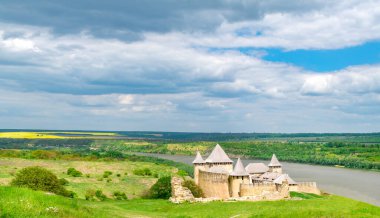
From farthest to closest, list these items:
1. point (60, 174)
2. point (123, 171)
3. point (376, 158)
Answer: point (376, 158), point (123, 171), point (60, 174)

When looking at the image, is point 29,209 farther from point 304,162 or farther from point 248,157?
point 248,157

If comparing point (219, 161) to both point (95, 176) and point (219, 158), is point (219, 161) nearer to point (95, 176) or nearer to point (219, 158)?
point (219, 158)

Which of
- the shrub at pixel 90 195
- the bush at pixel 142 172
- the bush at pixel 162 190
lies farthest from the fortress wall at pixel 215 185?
the bush at pixel 142 172

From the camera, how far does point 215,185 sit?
111ft

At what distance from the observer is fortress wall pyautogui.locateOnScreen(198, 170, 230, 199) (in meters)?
33.2

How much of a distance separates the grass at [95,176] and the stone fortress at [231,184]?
6.61 meters

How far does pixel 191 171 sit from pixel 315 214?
4288cm

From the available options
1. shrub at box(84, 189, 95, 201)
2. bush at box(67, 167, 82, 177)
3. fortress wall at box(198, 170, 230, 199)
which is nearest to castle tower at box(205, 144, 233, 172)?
fortress wall at box(198, 170, 230, 199)

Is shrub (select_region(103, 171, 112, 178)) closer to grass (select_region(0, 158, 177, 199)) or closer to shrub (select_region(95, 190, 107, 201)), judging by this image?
grass (select_region(0, 158, 177, 199))

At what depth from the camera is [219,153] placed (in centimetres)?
3719

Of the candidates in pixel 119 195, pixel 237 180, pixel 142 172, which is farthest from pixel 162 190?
pixel 142 172

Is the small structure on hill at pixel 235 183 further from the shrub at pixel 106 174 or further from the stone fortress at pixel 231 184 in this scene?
the shrub at pixel 106 174

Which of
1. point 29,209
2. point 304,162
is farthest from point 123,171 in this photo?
point 304,162

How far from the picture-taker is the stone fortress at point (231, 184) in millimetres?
27719
